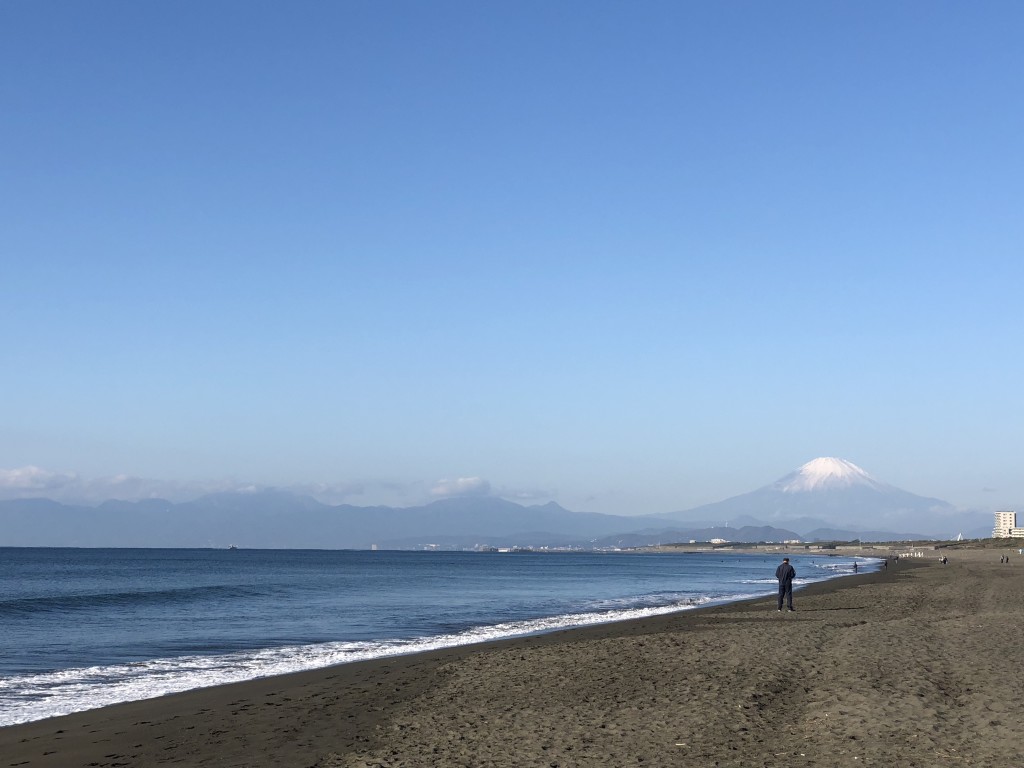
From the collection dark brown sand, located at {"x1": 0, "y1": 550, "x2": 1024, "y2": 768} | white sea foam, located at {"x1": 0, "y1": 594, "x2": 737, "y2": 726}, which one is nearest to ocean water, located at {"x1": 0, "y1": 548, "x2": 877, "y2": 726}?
white sea foam, located at {"x1": 0, "y1": 594, "x2": 737, "y2": 726}

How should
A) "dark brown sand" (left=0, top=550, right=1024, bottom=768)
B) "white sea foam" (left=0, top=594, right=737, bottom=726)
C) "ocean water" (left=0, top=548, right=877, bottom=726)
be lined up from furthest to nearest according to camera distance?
1. "ocean water" (left=0, top=548, right=877, bottom=726)
2. "white sea foam" (left=0, top=594, right=737, bottom=726)
3. "dark brown sand" (left=0, top=550, right=1024, bottom=768)

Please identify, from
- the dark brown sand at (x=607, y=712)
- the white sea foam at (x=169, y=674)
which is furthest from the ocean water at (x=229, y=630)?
the dark brown sand at (x=607, y=712)

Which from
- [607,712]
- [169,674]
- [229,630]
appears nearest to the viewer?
[607,712]

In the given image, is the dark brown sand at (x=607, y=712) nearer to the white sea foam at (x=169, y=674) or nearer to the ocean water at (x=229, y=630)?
the white sea foam at (x=169, y=674)

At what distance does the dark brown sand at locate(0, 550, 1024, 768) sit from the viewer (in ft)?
35.5

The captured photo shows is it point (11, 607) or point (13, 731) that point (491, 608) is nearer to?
point (11, 607)

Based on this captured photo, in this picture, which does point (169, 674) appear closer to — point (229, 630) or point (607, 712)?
point (607, 712)

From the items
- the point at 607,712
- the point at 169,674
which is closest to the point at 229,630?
the point at 169,674

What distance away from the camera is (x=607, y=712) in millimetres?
13266

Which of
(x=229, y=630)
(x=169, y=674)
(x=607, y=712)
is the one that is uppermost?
(x=607, y=712)

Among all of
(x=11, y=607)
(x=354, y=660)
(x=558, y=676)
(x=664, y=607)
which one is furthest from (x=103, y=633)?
(x=664, y=607)

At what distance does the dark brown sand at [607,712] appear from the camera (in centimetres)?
1082

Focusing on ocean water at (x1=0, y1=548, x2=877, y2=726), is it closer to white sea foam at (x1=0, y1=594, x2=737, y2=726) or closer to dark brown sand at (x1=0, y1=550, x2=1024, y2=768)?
white sea foam at (x1=0, y1=594, x2=737, y2=726)

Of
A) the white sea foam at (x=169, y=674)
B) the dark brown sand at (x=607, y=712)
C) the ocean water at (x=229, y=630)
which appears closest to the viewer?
the dark brown sand at (x=607, y=712)
